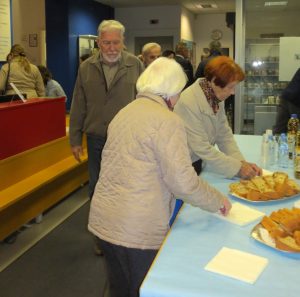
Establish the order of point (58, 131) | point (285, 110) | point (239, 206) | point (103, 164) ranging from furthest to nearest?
point (58, 131)
point (285, 110)
point (239, 206)
point (103, 164)

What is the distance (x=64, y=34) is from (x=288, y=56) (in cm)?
446

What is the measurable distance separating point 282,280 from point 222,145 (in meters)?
1.37

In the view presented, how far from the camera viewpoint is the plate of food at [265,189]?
1.85m

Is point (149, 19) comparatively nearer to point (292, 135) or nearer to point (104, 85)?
point (104, 85)

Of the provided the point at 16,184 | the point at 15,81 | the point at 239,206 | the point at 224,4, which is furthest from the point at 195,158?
the point at 224,4

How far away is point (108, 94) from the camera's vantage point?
2850mm

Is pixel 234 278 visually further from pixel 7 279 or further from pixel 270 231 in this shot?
pixel 7 279

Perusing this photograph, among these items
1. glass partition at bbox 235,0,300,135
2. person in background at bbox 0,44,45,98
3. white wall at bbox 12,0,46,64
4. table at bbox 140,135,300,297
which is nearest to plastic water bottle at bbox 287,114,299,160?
table at bbox 140,135,300,297

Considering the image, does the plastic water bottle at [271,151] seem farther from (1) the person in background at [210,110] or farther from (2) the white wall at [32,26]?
(2) the white wall at [32,26]

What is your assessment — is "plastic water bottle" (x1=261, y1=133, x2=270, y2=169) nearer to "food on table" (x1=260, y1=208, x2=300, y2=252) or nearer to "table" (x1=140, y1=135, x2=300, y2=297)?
"table" (x1=140, y1=135, x2=300, y2=297)

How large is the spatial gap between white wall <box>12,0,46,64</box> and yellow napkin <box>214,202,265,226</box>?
7439 mm

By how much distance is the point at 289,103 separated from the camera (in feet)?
12.2

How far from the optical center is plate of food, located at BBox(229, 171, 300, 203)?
1.85 meters

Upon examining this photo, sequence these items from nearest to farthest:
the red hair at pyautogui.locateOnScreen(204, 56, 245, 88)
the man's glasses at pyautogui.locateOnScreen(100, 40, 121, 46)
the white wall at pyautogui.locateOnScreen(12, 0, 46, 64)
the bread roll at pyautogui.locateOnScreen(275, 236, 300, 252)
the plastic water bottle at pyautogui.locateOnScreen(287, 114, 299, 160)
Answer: the bread roll at pyautogui.locateOnScreen(275, 236, 300, 252) < the red hair at pyautogui.locateOnScreen(204, 56, 245, 88) < the plastic water bottle at pyautogui.locateOnScreen(287, 114, 299, 160) < the man's glasses at pyautogui.locateOnScreen(100, 40, 121, 46) < the white wall at pyautogui.locateOnScreen(12, 0, 46, 64)
